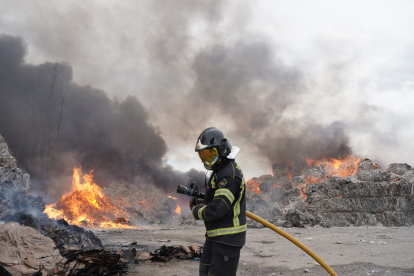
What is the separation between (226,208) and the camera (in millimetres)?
2410

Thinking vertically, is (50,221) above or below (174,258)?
above

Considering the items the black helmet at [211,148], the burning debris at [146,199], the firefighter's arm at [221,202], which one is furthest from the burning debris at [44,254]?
the burning debris at [146,199]

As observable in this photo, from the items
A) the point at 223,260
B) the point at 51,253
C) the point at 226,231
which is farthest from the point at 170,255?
the point at 226,231

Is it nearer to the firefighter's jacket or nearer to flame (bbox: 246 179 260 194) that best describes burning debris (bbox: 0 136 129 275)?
the firefighter's jacket

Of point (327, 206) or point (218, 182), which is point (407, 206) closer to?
point (327, 206)

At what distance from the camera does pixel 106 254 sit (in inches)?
182

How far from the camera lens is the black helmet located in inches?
106

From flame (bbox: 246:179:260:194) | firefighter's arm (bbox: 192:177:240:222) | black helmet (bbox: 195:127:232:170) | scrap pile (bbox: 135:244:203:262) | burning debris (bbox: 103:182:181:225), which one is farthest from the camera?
flame (bbox: 246:179:260:194)

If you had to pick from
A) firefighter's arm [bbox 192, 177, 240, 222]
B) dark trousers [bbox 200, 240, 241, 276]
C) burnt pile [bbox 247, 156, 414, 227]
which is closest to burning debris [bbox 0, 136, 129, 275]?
dark trousers [bbox 200, 240, 241, 276]

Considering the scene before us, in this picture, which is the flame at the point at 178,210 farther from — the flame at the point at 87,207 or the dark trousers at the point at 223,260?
the dark trousers at the point at 223,260

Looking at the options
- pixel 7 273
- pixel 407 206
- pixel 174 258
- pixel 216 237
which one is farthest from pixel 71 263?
pixel 407 206

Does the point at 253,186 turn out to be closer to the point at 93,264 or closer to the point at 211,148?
the point at 93,264

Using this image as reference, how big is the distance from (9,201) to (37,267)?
4632 millimetres

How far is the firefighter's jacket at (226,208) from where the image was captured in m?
2.43
